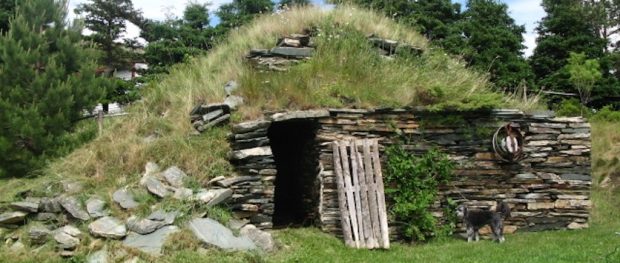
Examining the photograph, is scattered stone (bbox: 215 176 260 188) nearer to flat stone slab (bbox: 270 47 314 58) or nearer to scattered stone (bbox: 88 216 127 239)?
scattered stone (bbox: 88 216 127 239)

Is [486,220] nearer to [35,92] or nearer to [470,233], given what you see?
→ [470,233]

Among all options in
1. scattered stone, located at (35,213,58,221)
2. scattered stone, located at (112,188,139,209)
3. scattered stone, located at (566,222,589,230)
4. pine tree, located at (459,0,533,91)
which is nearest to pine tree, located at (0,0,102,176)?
scattered stone, located at (35,213,58,221)

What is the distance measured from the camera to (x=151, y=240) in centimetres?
654

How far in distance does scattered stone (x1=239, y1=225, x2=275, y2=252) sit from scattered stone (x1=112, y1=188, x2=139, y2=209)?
4.82ft

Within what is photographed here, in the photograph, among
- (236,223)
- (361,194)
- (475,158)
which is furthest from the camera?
(475,158)

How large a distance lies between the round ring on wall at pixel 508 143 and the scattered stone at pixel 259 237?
4.16m

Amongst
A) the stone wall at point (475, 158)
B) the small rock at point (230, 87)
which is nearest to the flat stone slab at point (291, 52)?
the small rock at point (230, 87)

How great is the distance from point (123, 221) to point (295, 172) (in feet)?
13.2

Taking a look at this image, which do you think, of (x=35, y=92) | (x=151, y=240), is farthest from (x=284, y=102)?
(x=35, y=92)

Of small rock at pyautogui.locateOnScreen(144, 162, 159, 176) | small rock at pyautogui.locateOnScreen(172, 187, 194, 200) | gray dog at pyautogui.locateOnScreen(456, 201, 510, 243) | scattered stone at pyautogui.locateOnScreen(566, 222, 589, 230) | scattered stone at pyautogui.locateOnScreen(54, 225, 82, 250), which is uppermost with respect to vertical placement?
small rock at pyautogui.locateOnScreen(144, 162, 159, 176)

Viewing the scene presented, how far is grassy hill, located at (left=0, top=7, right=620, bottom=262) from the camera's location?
297 inches

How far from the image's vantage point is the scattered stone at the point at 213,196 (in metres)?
7.36

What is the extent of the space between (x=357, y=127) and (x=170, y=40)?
18.6 metres

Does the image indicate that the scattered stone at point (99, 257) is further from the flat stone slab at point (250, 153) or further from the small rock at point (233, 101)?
the small rock at point (233, 101)
